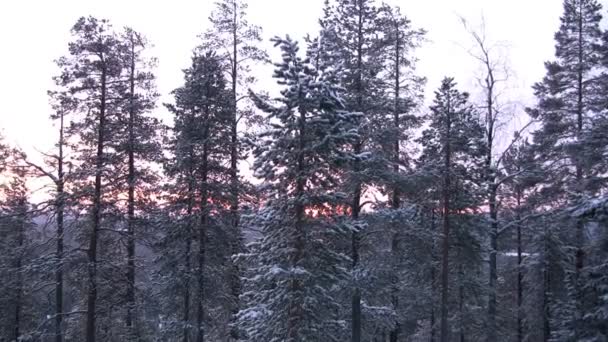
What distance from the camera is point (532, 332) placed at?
1240 inches

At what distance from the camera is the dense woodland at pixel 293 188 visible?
47.0ft

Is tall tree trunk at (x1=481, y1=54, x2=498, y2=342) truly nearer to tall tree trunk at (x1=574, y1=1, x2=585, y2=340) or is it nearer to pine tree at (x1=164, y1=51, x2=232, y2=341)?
tall tree trunk at (x1=574, y1=1, x2=585, y2=340)

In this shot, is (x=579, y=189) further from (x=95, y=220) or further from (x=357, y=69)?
(x=95, y=220)

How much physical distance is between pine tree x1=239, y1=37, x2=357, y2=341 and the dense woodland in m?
0.06

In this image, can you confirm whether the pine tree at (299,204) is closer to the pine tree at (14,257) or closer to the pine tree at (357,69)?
the pine tree at (357,69)

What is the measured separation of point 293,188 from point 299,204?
60cm

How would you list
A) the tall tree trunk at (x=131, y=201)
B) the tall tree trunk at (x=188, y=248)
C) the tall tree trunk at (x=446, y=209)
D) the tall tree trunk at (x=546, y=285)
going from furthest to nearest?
the tall tree trunk at (x=546, y=285), the tall tree trunk at (x=446, y=209), the tall tree trunk at (x=188, y=248), the tall tree trunk at (x=131, y=201)

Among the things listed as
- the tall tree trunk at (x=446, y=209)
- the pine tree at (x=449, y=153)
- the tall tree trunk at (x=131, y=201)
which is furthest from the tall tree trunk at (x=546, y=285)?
the tall tree trunk at (x=131, y=201)

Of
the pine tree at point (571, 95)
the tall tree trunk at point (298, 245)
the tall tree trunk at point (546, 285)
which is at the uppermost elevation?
the pine tree at point (571, 95)

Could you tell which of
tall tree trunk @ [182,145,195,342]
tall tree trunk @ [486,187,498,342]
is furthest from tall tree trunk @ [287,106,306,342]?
tall tree trunk @ [486,187,498,342]

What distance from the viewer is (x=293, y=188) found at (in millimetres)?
Result: 14555

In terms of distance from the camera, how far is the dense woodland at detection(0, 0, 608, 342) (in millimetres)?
14312

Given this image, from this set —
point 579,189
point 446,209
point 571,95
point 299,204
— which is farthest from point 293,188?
point 571,95

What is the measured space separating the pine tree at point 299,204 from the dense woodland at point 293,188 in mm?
57
